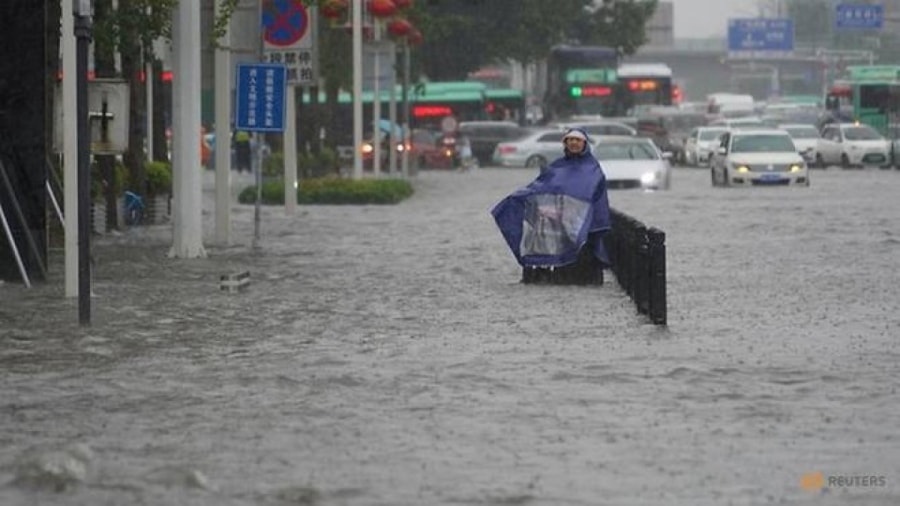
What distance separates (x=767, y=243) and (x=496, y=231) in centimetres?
522

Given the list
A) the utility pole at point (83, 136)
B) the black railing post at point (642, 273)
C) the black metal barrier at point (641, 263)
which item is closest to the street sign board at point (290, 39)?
the black metal barrier at point (641, 263)

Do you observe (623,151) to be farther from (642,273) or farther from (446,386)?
(446,386)

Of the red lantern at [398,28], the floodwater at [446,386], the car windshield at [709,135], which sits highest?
the red lantern at [398,28]

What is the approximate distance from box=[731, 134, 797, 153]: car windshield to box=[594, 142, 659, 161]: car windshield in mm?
2089

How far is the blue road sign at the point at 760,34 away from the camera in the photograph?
131m

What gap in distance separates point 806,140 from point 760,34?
2083 inches

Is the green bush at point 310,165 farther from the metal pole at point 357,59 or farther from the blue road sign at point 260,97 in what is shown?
the blue road sign at point 260,97

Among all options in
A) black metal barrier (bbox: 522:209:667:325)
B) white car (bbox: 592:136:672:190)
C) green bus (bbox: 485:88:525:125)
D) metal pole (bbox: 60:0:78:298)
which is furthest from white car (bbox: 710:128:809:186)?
green bus (bbox: 485:88:525:125)

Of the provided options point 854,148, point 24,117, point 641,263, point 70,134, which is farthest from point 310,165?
point 641,263

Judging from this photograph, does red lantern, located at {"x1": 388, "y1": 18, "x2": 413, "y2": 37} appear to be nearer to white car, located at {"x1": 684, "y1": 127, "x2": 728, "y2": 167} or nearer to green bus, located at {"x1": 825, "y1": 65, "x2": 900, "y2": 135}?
white car, located at {"x1": 684, "y1": 127, "x2": 728, "y2": 167}

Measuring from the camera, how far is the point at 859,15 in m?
105

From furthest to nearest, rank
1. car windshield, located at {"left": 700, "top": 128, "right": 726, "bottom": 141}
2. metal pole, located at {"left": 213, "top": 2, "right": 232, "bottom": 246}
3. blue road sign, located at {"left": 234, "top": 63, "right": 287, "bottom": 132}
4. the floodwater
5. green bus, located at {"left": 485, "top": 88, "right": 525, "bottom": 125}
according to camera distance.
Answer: green bus, located at {"left": 485, "top": 88, "right": 525, "bottom": 125}
car windshield, located at {"left": 700, "top": 128, "right": 726, "bottom": 141}
metal pole, located at {"left": 213, "top": 2, "right": 232, "bottom": 246}
blue road sign, located at {"left": 234, "top": 63, "right": 287, "bottom": 132}
the floodwater

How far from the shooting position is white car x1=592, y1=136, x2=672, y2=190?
55.0m

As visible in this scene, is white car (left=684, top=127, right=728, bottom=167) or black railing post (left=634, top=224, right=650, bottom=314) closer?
black railing post (left=634, top=224, right=650, bottom=314)
